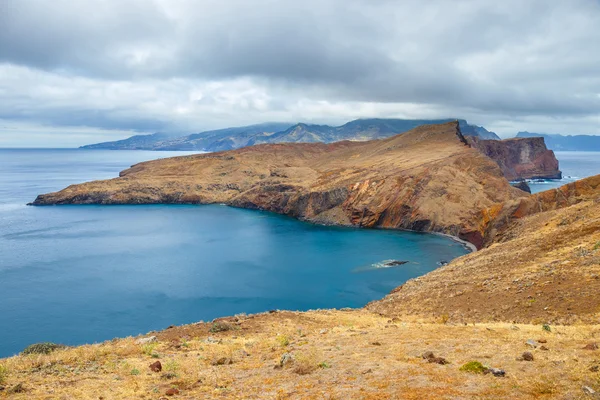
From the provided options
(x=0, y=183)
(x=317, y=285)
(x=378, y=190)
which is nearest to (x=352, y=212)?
(x=378, y=190)

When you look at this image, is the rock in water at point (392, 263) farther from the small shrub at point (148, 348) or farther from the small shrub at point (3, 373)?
the small shrub at point (3, 373)

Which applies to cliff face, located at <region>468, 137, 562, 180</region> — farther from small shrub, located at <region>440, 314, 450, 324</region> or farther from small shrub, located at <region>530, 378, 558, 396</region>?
small shrub, located at <region>530, 378, 558, 396</region>

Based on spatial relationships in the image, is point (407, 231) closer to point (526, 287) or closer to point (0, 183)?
point (526, 287)

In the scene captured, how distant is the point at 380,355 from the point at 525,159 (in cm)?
20809

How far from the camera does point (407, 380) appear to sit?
1096 cm

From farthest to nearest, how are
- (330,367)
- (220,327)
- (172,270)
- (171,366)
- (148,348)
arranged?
(172,270) < (220,327) < (148,348) < (171,366) < (330,367)

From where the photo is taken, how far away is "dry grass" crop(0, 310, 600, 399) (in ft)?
33.8

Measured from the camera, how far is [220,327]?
1939 cm

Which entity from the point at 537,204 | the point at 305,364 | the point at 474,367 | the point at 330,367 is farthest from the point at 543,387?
the point at 537,204

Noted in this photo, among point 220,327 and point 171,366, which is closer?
point 171,366

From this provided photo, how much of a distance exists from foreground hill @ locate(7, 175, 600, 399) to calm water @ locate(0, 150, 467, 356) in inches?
818

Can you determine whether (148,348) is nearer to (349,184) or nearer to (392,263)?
(392,263)

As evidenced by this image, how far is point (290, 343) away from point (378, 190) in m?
78.2

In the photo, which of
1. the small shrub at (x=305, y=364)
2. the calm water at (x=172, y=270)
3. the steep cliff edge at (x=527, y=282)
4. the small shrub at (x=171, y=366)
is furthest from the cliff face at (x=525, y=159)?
the small shrub at (x=171, y=366)
